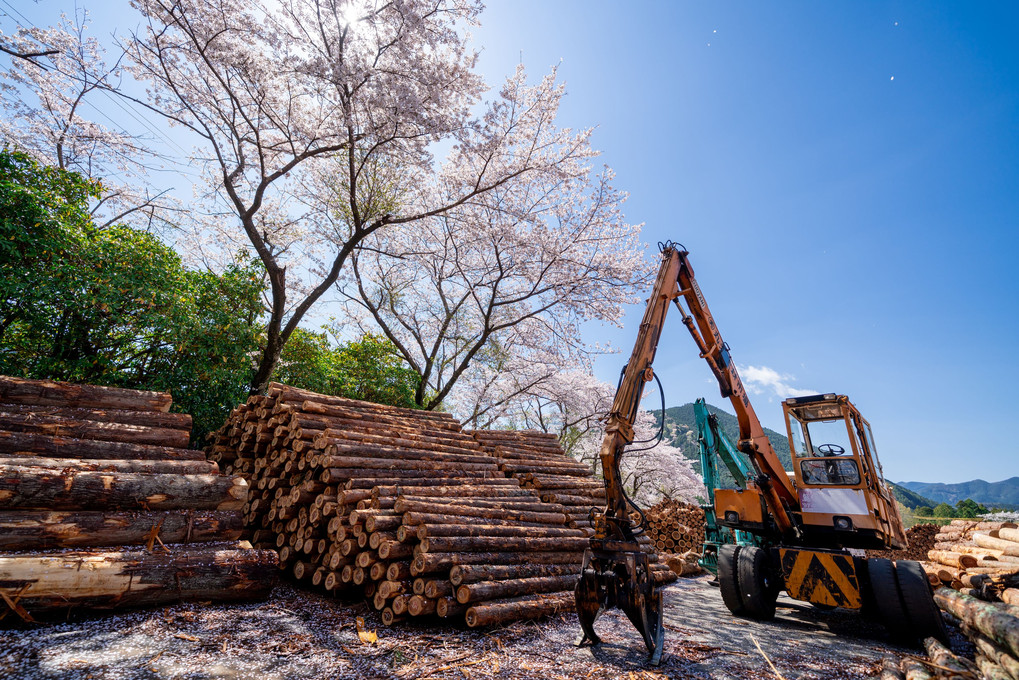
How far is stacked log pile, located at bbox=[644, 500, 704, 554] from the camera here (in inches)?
579

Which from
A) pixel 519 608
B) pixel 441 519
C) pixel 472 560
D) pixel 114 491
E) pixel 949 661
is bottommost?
pixel 949 661

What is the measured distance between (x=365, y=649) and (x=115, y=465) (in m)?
3.69

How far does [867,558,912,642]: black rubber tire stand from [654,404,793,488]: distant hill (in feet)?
8.13

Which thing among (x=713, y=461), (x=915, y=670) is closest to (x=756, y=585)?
(x=915, y=670)

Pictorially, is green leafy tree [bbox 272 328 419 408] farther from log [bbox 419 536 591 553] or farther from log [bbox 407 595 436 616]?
log [bbox 407 595 436 616]

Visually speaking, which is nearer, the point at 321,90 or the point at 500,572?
the point at 500,572

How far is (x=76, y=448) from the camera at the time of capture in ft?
18.5

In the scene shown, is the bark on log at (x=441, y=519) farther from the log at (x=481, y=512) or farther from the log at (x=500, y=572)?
the log at (x=500, y=572)

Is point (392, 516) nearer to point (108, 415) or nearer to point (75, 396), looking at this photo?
point (108, 415)

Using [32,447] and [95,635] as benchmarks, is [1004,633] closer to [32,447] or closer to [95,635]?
[95,635]

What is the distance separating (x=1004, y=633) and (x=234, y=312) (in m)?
12.9

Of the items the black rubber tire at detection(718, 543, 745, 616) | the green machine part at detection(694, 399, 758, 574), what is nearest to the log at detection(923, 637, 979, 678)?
the black rubber tire at detection(718, 543, 745, 616)

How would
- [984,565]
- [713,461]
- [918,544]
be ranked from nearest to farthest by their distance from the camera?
[984,565], [713,461], [918,544]

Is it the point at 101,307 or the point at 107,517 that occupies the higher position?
the point at 101,307
